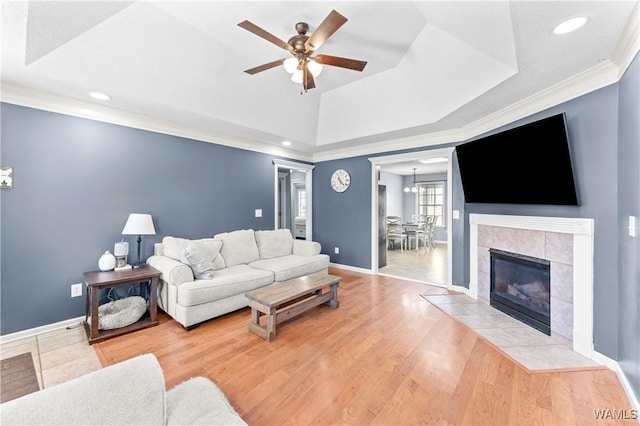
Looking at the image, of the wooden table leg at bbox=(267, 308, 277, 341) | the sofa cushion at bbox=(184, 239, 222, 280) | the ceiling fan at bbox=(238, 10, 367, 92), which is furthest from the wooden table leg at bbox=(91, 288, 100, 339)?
the ceiling fan at bbox=(238, 10, 367, 92)

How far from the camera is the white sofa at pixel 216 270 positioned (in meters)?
2.82

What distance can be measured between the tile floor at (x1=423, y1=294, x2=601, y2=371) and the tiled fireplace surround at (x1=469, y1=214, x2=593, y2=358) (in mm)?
146

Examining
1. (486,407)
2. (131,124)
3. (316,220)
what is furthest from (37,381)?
(316,220)

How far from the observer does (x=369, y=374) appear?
6.73 feet

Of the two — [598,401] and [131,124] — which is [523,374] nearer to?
[598,401]

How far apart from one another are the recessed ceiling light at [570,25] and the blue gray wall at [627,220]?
0.47 meters

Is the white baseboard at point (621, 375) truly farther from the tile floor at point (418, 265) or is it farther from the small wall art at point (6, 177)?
the small wall art at point (6, 177)

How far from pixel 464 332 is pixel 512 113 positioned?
2.51 metres

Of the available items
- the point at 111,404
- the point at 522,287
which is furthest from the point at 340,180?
the point at 111,404

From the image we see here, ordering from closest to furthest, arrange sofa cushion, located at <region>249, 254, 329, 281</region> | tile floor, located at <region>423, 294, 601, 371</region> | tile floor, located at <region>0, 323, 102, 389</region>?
tile floor, located at <region>0, 323, 102, 389</region> < tile floor, located at <region>423, 294, 601, 371</region> < sofa cushion, located at <region>249, 254, 329, 281</region>

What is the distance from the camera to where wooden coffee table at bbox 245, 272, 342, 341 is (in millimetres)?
2549

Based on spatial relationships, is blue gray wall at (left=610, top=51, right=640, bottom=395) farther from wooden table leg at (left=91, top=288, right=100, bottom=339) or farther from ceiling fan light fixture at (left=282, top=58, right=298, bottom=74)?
wooden table leg at (left=91, top=288, right=100, bottom=339)

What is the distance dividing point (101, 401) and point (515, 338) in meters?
3.18

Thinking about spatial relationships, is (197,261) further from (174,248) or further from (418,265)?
(418,265)
